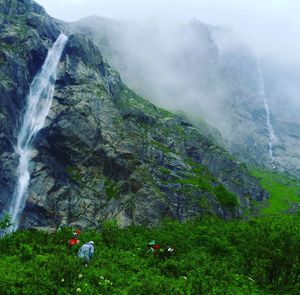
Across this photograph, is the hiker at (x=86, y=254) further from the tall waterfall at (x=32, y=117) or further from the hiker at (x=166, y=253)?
the tall waterfall at (x=32, y=117)

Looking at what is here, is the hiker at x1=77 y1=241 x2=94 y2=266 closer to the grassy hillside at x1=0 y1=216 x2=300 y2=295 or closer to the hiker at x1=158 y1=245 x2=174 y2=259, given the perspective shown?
the grassy hillside at x1=0 y1=216 x2=300 y2=295

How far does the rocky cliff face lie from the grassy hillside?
59.0 metres

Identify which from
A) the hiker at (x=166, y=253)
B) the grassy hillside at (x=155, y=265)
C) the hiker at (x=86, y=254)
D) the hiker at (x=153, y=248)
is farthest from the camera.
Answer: the hiker at (x=166, y=253)

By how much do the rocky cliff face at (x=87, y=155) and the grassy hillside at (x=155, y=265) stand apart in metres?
59.0

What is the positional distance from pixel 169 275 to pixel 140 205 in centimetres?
7193

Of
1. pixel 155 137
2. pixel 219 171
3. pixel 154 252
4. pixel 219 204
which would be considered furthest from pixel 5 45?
pixel 154 252

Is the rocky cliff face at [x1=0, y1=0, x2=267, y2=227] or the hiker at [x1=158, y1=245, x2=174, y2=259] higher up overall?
the hiker at [x1=158, y1=245, x2=174, y2=259]

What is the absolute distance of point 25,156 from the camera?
360 ft

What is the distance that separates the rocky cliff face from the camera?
10275 centimetres

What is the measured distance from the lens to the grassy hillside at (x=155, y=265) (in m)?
22.7

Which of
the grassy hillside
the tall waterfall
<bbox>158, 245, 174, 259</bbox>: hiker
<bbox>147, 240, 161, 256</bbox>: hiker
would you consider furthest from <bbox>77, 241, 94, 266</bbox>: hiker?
the tall waterfall

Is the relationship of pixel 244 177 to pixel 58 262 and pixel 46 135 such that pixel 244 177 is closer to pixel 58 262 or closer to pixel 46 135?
pixel 46 135

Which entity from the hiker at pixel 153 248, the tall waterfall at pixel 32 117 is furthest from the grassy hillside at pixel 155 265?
the tall waterfall at pixel 32 117

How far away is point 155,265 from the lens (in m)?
31.8
